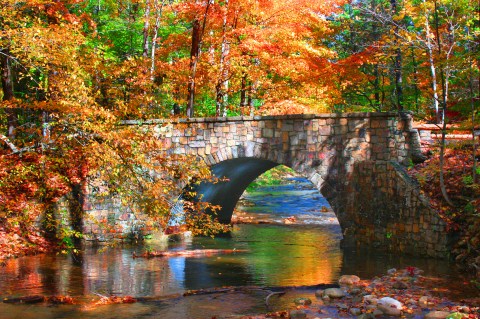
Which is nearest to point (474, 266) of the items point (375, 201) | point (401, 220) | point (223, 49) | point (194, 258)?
point (401, 220)

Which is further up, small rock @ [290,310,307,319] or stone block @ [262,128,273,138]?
stone block @ [262,128,273,138]

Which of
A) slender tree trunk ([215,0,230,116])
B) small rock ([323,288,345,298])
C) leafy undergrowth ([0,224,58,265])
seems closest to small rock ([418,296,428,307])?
small rock ([323,288,345,298])

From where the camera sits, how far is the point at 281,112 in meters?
16.8

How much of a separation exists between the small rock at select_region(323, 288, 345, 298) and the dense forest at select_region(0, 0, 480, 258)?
270cm

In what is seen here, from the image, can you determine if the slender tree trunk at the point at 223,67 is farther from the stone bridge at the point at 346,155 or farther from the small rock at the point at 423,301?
the small rock at the point at 423,301

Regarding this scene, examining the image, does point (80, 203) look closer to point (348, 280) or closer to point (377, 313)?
point (348, 280)

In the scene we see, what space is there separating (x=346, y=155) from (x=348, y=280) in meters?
4.40

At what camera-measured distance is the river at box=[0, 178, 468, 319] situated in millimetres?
8648

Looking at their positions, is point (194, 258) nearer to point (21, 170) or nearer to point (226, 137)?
point (226, 137)

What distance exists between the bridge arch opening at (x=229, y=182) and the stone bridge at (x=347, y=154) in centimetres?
110

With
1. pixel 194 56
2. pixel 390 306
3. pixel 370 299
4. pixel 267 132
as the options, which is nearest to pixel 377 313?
pixel 390 306

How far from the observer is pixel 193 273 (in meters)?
11.4

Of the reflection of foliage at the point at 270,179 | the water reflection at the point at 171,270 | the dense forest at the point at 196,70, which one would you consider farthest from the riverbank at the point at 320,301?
the reflection of foliage at the point at 270,179

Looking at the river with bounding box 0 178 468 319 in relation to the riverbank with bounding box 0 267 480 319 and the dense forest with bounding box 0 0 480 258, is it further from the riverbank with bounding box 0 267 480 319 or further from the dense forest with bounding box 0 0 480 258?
the dense forest with bounding box 0 0 480 258
